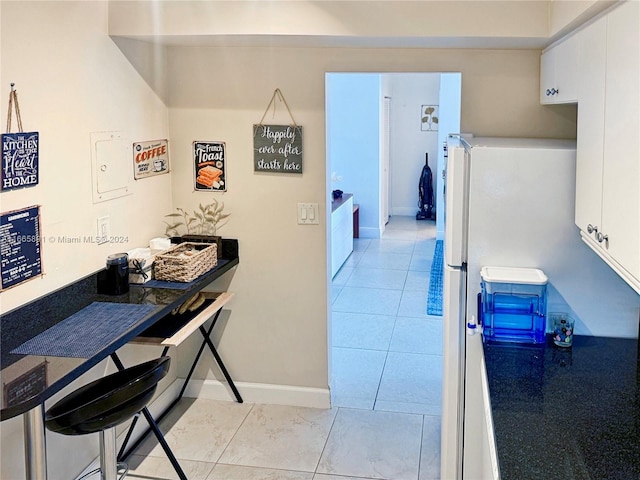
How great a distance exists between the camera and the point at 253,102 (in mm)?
3578

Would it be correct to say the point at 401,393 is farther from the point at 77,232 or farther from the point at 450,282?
the point at 77,232

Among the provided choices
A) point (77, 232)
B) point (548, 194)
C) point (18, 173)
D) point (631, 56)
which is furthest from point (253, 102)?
point (631, 56)

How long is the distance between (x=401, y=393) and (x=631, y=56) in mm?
2797

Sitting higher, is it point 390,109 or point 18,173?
point 390,109

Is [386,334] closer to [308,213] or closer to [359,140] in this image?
[308,213]

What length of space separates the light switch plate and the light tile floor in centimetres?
110

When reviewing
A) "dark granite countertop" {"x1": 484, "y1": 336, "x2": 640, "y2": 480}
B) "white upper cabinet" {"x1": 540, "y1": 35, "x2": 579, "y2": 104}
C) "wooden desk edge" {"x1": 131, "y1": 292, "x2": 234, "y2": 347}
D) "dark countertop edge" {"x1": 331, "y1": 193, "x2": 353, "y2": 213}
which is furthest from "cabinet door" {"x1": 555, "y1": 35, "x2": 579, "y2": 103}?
"dark countertop edge" {"x1": 331, "y1": 193, "x2": 353, "y2": 213}

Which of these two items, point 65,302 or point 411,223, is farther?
point 411,223

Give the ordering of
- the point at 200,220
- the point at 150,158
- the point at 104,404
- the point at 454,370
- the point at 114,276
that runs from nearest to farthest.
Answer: the point at 104,404, the point at 454,370, the point at 114,276, the point at 150,158, the point at 200,220

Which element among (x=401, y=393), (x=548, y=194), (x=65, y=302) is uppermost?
(x=548, y=194)

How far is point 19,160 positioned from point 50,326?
0.65m

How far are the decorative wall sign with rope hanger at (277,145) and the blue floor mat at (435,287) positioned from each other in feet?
8.08

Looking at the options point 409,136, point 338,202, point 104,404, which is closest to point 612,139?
point 104,404

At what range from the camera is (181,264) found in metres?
3.14
